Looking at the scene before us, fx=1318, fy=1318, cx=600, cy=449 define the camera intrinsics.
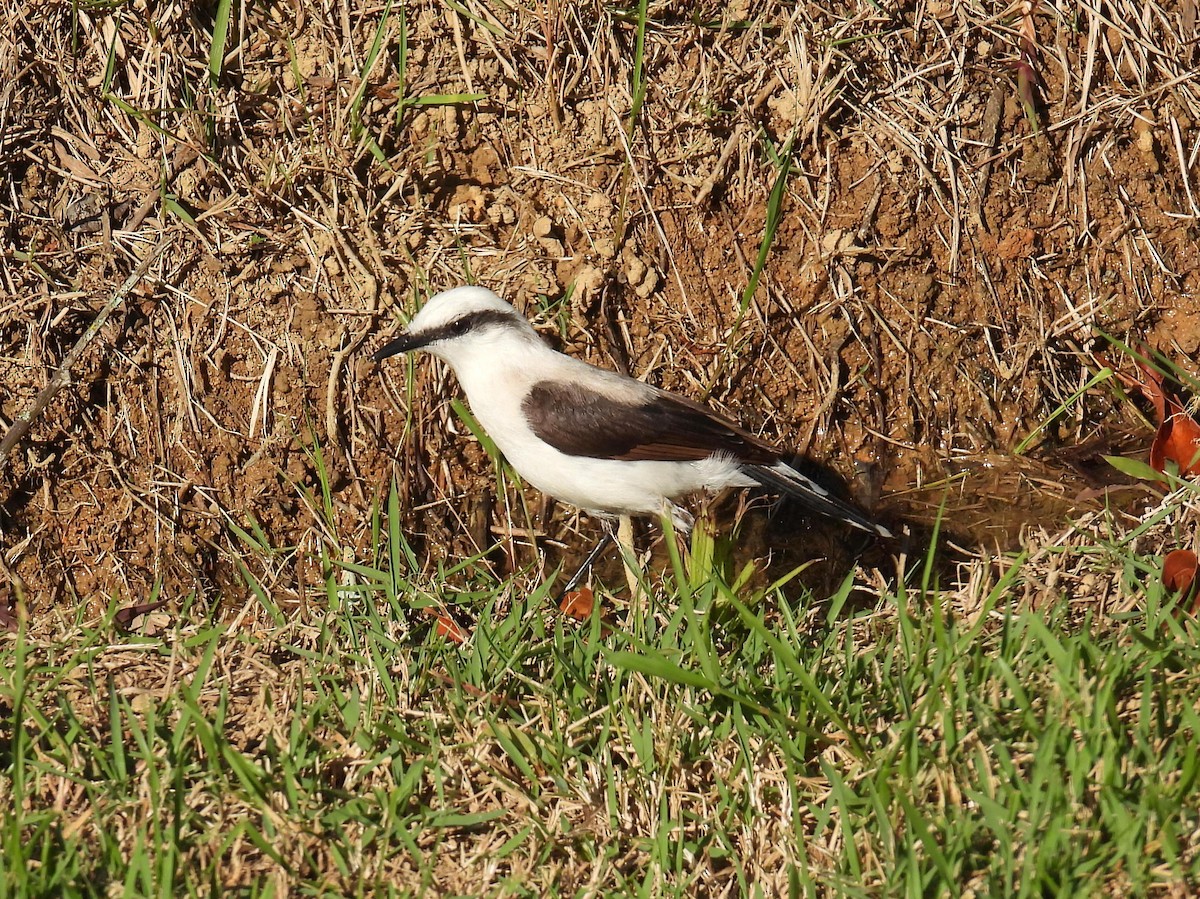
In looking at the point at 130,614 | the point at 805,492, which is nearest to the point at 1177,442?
the point at 805,492

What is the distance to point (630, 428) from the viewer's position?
5.71 metres

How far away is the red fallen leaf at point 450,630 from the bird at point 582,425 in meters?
0.91

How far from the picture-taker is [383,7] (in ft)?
20.3

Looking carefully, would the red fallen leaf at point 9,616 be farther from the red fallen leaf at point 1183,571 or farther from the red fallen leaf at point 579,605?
the red fallen leaf at point 1183,571

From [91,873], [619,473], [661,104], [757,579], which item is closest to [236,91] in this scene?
[661,104]

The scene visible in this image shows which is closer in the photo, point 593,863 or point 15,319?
point 593,863

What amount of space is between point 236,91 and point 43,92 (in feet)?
2.78

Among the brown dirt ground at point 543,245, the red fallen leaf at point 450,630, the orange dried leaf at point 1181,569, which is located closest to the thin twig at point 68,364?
the brown dirt ground at point 543,245

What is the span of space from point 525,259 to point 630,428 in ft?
3.87

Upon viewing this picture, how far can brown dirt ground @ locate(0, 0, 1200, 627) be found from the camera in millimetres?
5984

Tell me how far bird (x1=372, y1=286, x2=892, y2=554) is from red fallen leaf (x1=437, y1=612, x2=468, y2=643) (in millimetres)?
911

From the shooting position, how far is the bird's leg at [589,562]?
5985mm

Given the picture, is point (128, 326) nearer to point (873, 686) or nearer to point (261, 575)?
point (261, 575)

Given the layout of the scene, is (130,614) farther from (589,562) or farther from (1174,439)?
(1174,439)
